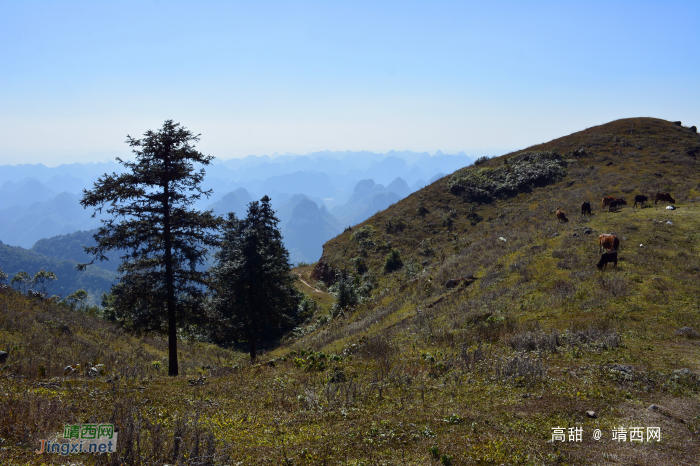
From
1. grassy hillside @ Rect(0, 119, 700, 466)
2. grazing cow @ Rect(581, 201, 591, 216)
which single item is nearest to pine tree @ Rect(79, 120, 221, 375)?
grassy hillside @ Rect(0, 119, 700, 466)

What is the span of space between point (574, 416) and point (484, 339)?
5848 millimetres

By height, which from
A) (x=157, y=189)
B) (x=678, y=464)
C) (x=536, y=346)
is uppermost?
(x=157, y=189)

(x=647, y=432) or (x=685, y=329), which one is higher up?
(x=685, y=329)

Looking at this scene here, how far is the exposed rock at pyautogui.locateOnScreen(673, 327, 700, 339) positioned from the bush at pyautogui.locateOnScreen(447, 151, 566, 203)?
138 ft

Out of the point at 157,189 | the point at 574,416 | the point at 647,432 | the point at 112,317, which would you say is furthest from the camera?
the point at 112,317

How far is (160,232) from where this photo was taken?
17.0m

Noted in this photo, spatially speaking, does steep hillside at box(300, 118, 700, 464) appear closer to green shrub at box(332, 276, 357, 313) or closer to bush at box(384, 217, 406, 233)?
green shrub at box(332, 276, 357, 313)

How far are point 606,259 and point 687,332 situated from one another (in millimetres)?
7094

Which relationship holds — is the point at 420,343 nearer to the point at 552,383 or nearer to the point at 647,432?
the point at 552,383

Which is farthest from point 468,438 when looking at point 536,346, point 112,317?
point 112,317

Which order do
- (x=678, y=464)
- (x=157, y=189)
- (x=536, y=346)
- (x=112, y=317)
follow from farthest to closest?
(x=112, y=317), (x=157, y=189), (x=536, y=346), (x=678, y=464)

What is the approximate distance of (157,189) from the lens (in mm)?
16859

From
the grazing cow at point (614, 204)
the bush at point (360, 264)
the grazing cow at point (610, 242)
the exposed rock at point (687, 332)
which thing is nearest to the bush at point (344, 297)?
the bush at point (360, 264)

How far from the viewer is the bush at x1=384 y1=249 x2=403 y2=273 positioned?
4041 cm
